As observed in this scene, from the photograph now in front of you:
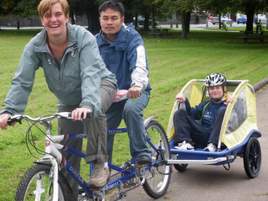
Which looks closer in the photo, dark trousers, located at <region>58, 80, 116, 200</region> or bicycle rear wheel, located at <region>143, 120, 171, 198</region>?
dark trousers, located at <region>58, 80, 116, 200</region>

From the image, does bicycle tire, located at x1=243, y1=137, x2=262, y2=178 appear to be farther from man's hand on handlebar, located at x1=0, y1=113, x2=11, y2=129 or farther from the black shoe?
man's hand on handlebar, located at x1=0, y1=113, x2=11, y2=129

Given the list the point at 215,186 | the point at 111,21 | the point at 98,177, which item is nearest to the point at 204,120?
the point at 215,186

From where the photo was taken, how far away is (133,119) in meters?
5.16

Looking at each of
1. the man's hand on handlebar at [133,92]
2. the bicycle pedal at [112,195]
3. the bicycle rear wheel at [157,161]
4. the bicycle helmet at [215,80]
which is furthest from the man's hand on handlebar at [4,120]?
the bicycle helmet at [215,80]

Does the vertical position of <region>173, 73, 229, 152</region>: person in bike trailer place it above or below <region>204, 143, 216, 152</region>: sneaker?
above

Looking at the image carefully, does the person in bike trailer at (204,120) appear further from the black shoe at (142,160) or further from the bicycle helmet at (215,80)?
the black shoe at (142,160)

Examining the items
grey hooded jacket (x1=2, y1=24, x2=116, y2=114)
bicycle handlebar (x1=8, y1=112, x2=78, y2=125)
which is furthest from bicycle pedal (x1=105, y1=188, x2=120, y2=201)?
bicycle handlebar (x1=8, y1=112, x2=78, y2=125)

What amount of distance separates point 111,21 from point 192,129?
1.81 meters

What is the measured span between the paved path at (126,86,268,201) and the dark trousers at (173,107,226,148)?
41 cm

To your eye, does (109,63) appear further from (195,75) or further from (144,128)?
(195,75)

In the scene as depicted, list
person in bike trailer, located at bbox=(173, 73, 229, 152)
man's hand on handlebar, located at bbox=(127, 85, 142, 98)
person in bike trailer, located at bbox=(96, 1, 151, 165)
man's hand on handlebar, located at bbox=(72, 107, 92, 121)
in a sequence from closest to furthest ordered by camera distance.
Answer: man's hand on handlebar, located at bbox=(72, 107, 92, 121) < man's hand on handlebar, located at bbox=(127, 85, 142, 98) < person in bike trailer, located at bbox=(96, 1, 151, 165) < person in bike trailer, located at bbox=(173, 73, 229, 152)

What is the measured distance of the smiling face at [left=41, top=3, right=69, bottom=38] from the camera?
426 centimetres

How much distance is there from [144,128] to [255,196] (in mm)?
1428

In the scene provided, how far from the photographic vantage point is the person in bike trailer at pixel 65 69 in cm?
427
